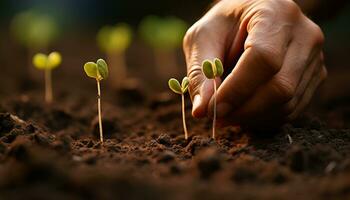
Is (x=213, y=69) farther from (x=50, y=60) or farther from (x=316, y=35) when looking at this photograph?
(x=50, y=60)

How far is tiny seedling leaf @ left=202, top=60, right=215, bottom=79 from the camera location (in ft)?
6.00

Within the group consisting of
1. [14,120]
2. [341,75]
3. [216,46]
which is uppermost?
A: [216,46]

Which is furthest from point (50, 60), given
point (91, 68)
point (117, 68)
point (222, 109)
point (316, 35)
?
point (117, 68)

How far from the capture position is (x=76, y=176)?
1280mm

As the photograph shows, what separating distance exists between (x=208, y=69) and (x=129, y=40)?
2.44 meters

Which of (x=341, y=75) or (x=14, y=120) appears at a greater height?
(x=14, y=120)

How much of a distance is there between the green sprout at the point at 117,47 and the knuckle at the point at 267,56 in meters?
2.04

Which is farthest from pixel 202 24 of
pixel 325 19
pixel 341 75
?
pixel 341 75

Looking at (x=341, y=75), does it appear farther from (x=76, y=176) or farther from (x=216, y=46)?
(x=76, y=176)

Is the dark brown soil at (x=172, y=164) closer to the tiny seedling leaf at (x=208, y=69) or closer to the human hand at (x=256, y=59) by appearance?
the human hand at (x=256, y=59)

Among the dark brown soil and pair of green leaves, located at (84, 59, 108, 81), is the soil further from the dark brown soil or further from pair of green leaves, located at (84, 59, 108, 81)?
pair of green leaves, located at (84, 59, 108, 81)

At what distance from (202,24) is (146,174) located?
95cm

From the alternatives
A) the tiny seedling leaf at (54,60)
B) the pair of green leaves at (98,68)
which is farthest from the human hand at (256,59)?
the tiny seedling leaf at (54,60)

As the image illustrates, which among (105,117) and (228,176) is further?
(105,117)
